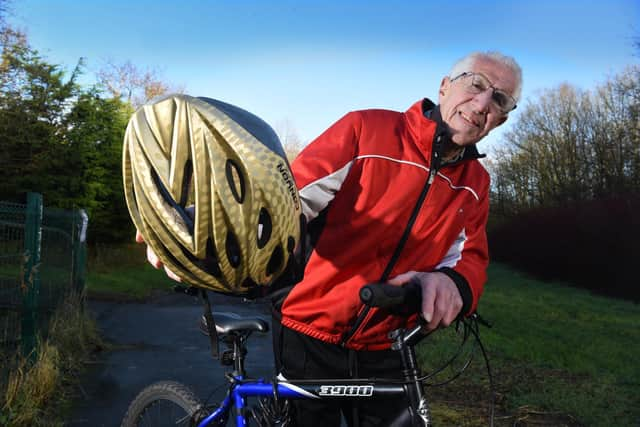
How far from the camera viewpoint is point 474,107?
233 centimetres

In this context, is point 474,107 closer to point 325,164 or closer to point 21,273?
point 325,164

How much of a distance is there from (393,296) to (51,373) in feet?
14.4

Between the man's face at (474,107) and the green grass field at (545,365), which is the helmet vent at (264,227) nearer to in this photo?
the man's face at (474,107)

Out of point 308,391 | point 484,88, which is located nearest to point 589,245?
point 484,88

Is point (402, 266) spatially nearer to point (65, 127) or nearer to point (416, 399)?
point (416, 399)

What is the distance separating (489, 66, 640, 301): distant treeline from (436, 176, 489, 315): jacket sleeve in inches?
601

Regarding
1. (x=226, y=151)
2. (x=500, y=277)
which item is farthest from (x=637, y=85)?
(x=226, y=151)

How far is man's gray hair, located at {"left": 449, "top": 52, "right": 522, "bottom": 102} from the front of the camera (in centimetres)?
242

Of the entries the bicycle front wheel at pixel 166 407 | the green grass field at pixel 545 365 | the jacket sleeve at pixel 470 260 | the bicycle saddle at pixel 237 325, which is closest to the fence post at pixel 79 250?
the green grass field at pixel 545 365

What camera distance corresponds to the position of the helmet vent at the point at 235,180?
66.7 inches

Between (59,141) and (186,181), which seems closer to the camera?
(186,181)

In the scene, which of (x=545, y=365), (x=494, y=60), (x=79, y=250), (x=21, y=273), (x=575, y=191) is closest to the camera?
(x=494, y=60)

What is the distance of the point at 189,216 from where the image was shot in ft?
5.66

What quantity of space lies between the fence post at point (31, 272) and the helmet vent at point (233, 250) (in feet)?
14.4
